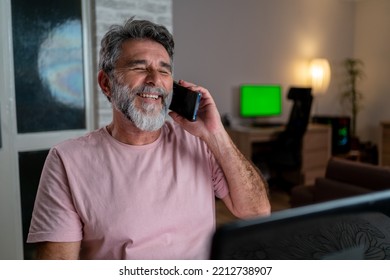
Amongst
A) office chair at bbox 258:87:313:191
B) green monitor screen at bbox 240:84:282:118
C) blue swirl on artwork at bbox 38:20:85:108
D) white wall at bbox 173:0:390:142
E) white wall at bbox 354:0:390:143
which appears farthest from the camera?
white wall at bbox 354:0:390:143

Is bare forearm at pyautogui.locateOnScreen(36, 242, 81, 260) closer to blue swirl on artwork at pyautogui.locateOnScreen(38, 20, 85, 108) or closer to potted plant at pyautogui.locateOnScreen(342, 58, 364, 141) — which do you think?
blue swirl on artwork at pyautogui.locateOnScreen(38, 20, 85, 108)

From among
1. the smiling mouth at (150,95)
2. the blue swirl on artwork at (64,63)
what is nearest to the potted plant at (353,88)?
the blue swirl on artwork at (64,63)

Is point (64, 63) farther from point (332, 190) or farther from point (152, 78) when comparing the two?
point (332, 190)

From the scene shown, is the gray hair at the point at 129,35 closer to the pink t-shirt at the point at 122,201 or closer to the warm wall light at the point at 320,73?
the pink t-shirt at the point at 122,201

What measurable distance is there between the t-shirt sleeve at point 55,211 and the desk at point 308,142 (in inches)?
102

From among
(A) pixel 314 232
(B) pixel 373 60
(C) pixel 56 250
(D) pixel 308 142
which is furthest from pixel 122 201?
(B) pixel 373 60

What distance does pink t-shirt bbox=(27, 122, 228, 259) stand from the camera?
0.87 meters

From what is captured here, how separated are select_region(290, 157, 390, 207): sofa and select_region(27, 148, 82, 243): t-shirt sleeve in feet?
3.92

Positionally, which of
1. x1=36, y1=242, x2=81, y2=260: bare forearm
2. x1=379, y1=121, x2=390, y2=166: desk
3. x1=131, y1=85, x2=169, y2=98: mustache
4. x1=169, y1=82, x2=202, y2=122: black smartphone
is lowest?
x1=379, y1=121, x2=390, y2=166: desk

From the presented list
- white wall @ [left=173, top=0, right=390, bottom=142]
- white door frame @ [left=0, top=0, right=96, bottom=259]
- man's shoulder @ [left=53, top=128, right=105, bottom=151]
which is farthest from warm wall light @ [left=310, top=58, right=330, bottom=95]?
man's shoulder @ [left=53, top=128, right=105, bottom=151]

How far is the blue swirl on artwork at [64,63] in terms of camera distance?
1951mm

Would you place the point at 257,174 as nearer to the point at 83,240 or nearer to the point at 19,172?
the point at 83,240

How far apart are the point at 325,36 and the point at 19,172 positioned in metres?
3.68
